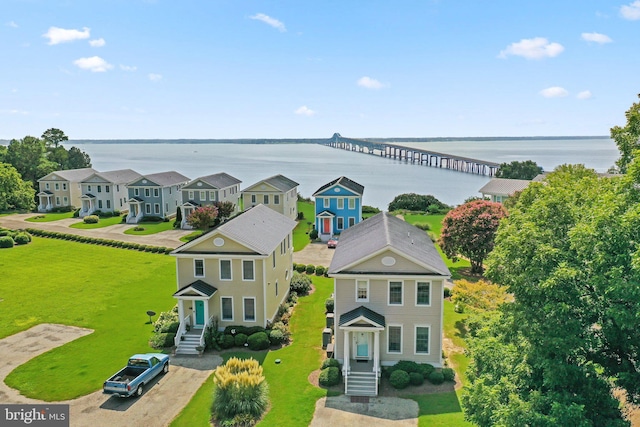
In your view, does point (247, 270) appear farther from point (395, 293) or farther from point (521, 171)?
point (521, 171)

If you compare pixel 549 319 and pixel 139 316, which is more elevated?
pixel 549 319

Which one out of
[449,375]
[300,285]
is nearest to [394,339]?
[449,375]

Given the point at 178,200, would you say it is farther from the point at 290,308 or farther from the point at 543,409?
the point at 543,409

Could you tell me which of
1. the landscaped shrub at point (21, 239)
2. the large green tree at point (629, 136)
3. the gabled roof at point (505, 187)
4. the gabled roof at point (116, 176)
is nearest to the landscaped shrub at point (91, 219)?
the gabled roof at point (116, 176)

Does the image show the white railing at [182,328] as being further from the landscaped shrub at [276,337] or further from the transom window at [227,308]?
the landscaped shrub at [276,337]

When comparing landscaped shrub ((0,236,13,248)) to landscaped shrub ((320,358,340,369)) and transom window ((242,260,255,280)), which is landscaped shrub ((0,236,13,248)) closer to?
transom window ((242,260,255,280))

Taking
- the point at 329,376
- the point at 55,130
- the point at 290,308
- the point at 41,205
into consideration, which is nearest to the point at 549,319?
the point at 329,376
